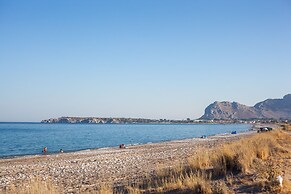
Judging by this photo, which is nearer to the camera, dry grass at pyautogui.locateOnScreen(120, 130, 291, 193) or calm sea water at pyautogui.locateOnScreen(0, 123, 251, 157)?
dry grass at pyautogui.locateOnScreen(120, 130, 291, 193)

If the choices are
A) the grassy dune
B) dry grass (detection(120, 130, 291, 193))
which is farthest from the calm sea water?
dry grass (detection(120, 130, 291, 193))

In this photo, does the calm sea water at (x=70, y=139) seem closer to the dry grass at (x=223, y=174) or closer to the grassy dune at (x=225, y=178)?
the grassy dune at (x=225, y=178)

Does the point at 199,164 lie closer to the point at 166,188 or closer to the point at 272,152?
the point at 166,188

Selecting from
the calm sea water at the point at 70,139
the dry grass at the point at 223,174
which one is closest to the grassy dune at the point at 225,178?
the dry grass at the point at 223,174

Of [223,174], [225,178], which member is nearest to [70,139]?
[223,174]

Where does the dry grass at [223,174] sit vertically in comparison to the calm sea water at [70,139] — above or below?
above

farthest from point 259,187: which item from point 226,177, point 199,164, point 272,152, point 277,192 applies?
point 272,152

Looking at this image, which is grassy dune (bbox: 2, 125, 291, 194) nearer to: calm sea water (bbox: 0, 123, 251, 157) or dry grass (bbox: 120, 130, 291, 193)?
dry grass (bbox: 120, 130, 291, 193)

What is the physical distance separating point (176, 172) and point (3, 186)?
7.63m

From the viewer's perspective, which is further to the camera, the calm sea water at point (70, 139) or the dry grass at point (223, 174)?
the calm sea water at point (70, 139)

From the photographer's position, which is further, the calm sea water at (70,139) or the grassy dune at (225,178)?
the calm sea water at (70,139)

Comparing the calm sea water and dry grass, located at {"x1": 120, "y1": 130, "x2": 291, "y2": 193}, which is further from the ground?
dry grass, located at {"x1": 120, "y1": 130, "x2": 291, "y2": 193}

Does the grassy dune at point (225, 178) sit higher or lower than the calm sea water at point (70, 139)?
higher

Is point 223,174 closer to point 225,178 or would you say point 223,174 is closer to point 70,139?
point 225,178
